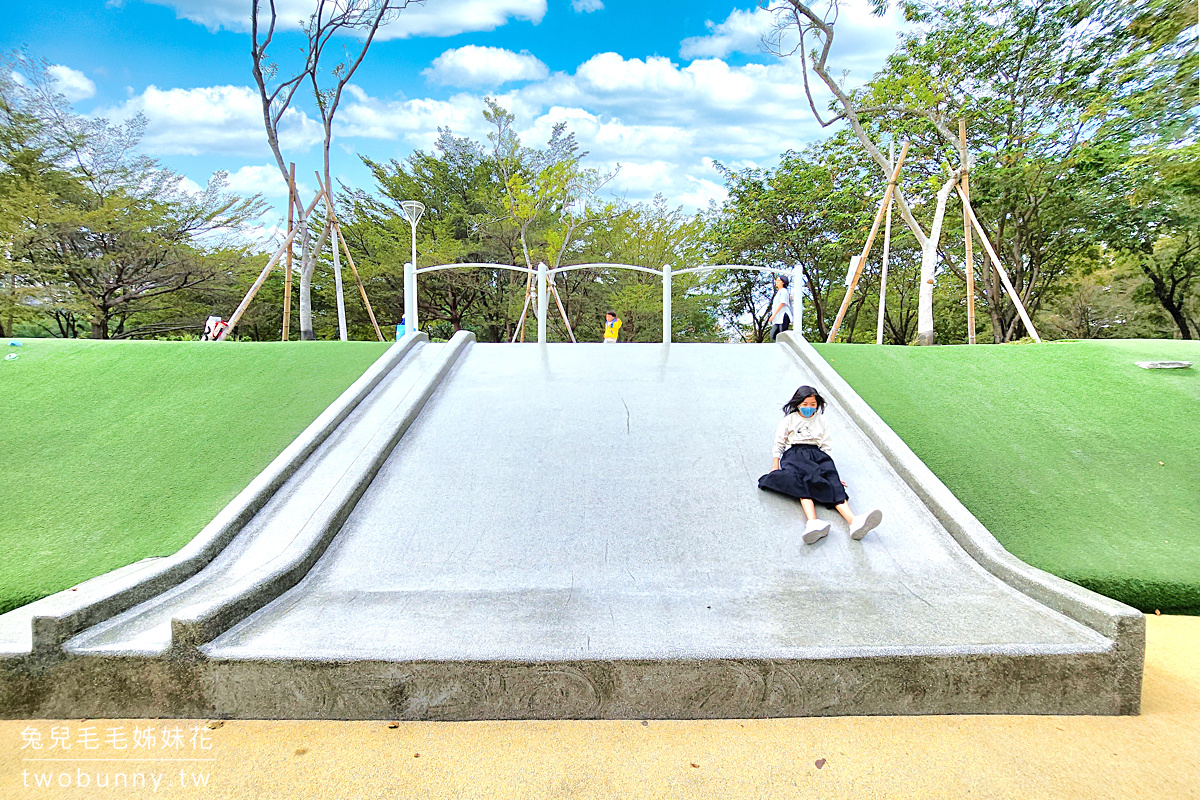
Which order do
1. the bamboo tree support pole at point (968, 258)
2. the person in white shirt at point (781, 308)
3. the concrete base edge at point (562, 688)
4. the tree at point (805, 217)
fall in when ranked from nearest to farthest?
the concrete base edge at point (562, 688) → the person in white shirt at point (781, 308) → the bamboo tree support pole at point (968, 258) → the tree at point (805, 217)

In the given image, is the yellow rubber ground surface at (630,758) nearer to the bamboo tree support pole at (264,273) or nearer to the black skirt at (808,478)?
the black skirt at (808,478)

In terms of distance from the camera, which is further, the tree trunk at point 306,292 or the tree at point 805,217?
the tree at point 805,217

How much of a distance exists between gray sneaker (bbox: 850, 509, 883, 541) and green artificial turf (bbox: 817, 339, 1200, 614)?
3.22ft

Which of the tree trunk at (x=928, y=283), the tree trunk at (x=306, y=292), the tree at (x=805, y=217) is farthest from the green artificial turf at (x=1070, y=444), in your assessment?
the tree at (x=805, y=217)

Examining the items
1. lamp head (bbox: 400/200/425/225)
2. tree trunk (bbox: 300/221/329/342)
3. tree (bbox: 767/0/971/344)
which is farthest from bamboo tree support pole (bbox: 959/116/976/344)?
tree trunk (bbox: 300/221/329/342)

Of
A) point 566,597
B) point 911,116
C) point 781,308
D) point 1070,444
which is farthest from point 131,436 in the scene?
point 911,116

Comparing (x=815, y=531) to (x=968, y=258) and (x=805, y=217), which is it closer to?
(x=968, y=258)

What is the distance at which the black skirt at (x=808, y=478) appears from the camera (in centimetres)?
433

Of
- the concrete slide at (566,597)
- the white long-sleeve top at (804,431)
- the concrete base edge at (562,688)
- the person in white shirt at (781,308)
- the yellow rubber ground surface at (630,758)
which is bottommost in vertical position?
the yellow rubber ground surface at (630,758)

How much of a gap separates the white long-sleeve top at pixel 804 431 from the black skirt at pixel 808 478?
4 cm

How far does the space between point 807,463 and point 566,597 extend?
2.11m

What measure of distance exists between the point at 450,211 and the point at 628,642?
2576cm

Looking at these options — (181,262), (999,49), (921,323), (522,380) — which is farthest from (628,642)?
(181,262)

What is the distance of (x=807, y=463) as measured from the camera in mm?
4406
